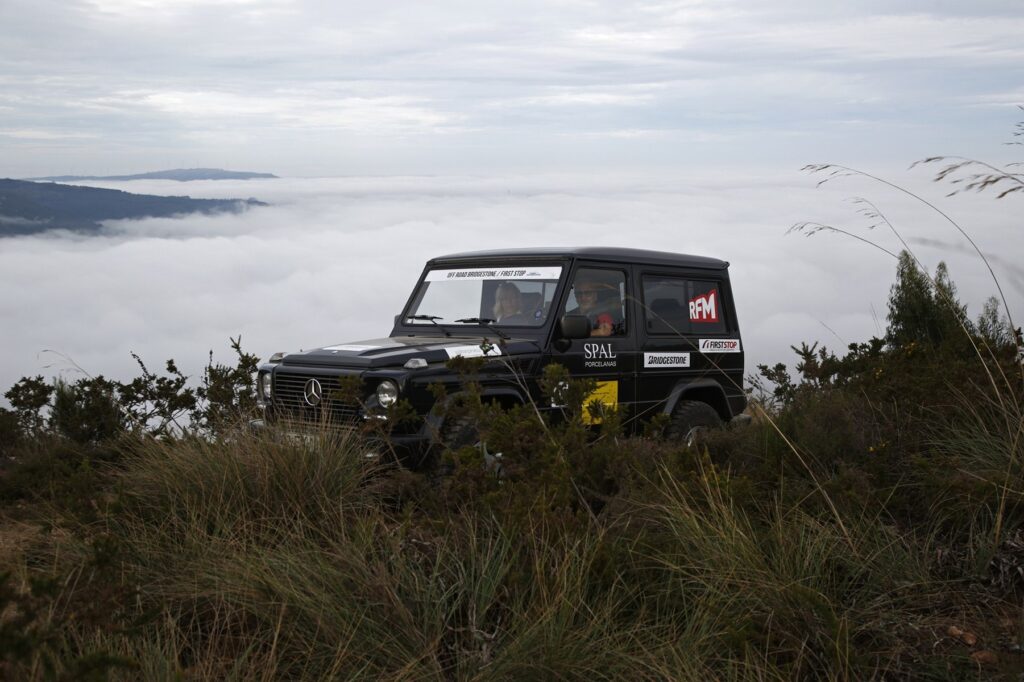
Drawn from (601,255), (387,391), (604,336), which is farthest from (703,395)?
(387,391)

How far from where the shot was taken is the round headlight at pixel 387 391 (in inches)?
273

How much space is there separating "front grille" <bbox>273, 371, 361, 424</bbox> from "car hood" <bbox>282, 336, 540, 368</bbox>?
0.13m

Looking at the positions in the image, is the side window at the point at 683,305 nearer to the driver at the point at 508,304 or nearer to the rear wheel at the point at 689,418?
the rear wheel at the point at 689,418

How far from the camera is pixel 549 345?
25.5 ft

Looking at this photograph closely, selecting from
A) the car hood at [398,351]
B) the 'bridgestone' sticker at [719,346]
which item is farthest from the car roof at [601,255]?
the car hood at [398,351]

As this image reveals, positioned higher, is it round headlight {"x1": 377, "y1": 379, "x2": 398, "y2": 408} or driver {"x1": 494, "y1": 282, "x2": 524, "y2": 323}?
driver {"x1": 494, "y1": 282, "x2": 524, "y2": 323}

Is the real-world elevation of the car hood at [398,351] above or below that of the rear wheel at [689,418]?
above

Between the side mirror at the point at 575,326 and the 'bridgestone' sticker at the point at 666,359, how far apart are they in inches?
50.7

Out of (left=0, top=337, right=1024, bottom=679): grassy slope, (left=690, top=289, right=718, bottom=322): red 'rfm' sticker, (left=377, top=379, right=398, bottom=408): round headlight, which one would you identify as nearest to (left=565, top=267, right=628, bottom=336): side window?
(left=690, top=289, right=718, bottom=322): red 'rfm' sticker

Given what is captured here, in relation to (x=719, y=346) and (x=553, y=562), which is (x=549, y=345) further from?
(x=553, y=562)

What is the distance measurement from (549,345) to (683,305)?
1.86 meters

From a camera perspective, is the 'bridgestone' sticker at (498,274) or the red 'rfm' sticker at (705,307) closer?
the 'bridgestone' sticker at (498,274)

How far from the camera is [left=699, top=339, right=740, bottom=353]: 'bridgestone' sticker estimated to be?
9242 millimetres

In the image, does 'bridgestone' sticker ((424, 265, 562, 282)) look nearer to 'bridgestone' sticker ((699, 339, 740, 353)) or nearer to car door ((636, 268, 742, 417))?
car door ((636, 268, 742, 417))
